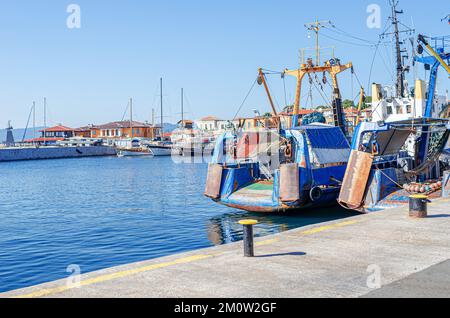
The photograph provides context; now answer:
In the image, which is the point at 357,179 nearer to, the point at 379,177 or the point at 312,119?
the point at 379,177

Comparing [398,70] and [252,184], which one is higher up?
[398,70]

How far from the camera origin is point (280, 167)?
71.6 feet

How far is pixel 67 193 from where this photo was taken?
4047 centimetres

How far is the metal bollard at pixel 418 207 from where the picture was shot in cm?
1343

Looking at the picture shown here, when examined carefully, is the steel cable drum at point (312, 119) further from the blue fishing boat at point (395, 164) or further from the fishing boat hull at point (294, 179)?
the blue fishing boat at point (395, 164)

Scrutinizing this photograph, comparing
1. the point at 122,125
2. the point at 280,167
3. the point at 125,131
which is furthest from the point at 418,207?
the point at 122,125

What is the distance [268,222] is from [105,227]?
7383 mm

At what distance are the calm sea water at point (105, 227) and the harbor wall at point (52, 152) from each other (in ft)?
205

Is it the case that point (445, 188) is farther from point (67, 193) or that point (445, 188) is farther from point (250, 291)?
point (67, 193)

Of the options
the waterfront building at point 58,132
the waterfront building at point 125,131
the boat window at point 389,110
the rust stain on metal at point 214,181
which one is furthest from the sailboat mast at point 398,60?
the waterfront building at point 58,132

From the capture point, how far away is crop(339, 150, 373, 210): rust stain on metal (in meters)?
19.6

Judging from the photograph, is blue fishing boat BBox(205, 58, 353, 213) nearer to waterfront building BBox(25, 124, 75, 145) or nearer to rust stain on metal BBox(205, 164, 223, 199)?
rust stain on metal BBox(205, 164, 223, 199)
